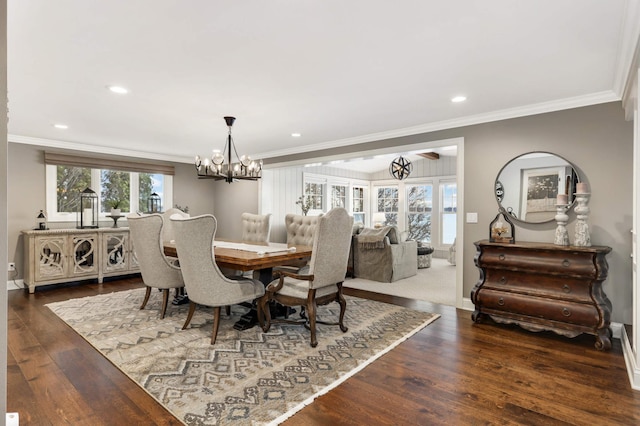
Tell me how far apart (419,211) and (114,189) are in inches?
Result: 276

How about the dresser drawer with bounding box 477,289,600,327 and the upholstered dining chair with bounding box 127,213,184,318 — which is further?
the upholstered dining chair with bounding box 127,213,184,318

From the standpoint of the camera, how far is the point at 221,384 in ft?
7.36

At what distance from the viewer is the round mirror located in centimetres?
339

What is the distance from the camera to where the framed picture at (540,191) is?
3455mm

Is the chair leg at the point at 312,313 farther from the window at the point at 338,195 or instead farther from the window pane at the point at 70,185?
the window at the point at 338,195

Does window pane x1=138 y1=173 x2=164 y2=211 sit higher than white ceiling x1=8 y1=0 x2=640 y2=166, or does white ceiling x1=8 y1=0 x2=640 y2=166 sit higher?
white ceiling x1=8 y1=0 x2=640 y2=166

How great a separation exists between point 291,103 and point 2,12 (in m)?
2.58

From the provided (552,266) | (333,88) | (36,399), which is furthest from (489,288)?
(36,399)

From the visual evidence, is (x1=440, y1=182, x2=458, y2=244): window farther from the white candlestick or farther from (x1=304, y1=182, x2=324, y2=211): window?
the white candlestick

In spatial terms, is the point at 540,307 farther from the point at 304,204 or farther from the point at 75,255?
the point at 75,255

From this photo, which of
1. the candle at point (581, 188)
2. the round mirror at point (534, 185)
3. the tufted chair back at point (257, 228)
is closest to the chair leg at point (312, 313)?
the tufted chair back at point (257, 228)

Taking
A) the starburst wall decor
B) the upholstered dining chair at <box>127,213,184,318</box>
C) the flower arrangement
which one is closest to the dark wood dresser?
the upholstered dining chair at <box>127,213,184,318</box>

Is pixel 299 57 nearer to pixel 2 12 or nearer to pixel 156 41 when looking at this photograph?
pixel 156 41

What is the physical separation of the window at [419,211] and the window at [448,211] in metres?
0.32
